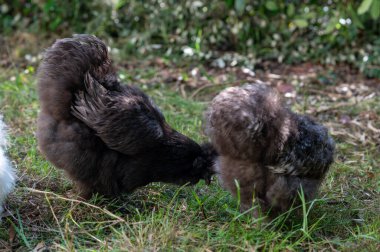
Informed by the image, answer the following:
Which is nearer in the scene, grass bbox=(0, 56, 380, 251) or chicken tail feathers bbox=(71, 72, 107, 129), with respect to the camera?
grass bbox=(0, 56, 380, 251)

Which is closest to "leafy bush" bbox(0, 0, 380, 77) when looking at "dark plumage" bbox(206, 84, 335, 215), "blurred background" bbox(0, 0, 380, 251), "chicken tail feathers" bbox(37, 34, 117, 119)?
"blurred background" bbox(0, 0, 380, 251)

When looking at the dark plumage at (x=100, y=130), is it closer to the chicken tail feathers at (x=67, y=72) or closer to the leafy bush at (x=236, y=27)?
the chicken tail feathers at (x=67, y=72)

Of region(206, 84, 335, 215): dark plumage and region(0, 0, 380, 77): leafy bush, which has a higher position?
region(206, 84, 335, 215): dark plumage

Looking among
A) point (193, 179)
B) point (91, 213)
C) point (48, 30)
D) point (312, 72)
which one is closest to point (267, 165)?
point (193, 179)

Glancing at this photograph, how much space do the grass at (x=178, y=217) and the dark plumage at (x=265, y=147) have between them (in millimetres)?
177

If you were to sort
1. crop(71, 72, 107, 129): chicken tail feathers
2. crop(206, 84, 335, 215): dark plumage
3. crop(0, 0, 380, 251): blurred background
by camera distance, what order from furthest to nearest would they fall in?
crop(71, 72, 107, 129): chicken tail feathers → crop(0, 0, 380, 251): blurred background → crop(206, 84, 335, 215): dark plumage

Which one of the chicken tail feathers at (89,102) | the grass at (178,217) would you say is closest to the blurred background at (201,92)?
the grass at (178,217)

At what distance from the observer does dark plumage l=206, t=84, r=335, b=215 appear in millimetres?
3596

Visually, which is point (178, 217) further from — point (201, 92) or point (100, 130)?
point (201, 92)

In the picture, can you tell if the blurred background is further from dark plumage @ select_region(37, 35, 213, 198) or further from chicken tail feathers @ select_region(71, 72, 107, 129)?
chicken tail feathers @ select_region(71, 72, 107, 129)

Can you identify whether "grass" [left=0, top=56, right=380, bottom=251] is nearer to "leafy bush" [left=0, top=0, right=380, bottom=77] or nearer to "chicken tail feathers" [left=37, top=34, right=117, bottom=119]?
"chicken tail feathers" [left=37, top=34, right=117, bottom=119]

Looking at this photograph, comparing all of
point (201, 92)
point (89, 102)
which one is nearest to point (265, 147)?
point (89, 102)

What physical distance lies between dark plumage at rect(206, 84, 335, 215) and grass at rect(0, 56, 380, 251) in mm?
177

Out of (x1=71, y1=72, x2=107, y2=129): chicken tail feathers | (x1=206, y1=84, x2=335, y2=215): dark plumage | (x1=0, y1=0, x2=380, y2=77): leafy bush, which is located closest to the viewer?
(x1=206, y1=84, x2=335, y2=215): dark plumage
